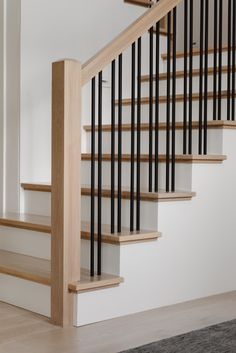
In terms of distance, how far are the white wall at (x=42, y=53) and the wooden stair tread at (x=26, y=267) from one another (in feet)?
2.53

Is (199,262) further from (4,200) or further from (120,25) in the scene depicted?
(120,25)

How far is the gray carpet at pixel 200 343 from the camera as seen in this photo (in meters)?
2.64

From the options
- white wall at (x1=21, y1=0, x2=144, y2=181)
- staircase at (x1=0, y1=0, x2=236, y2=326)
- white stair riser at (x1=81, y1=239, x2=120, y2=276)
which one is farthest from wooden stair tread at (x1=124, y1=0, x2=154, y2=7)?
white stair riser at (x1=81, y1=239, x2=120, y2=276)

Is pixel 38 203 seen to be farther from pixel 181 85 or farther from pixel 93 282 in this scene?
pixel 181 85

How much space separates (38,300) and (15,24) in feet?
6.40

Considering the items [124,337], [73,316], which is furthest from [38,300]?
[124,337]

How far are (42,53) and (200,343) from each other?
247 centimetres

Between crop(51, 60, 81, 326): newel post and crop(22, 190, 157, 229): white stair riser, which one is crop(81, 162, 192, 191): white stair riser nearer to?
crop(22, 190, 157, 229): white stair riser

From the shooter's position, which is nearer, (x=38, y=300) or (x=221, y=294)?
(x=38, y=300)

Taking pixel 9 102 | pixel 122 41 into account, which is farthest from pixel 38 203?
pixel 122 41

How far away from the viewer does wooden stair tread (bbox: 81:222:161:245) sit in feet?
10.8

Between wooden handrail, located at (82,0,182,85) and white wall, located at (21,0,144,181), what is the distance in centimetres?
111

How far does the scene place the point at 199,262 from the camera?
3736 millimetres

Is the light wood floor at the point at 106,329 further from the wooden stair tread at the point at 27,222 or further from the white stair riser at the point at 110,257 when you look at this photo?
the wooden stair tread at the point at 27,222
